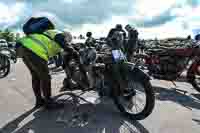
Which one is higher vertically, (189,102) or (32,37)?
(32,37)

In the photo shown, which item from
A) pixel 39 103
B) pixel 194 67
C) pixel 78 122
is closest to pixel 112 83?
pixel 78 122

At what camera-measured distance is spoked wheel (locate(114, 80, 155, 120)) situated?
12.4ft

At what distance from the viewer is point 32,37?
13.9 ft

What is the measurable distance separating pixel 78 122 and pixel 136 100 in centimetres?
102

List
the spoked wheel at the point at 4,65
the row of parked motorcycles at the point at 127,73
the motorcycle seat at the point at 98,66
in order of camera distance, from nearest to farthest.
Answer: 1. the row of parked motorcycles at the point at 127,73
2. the motorcycle seat at the point at 98,66
3. the spoked wheel at the point at 4,65

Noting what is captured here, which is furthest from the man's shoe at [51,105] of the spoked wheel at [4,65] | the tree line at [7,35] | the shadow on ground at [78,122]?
the tree line at [7,35]

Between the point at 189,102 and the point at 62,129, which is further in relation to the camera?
the point at 189,102

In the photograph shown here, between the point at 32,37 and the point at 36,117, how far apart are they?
1.37 m

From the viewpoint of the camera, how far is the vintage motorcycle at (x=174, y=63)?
5.83 m

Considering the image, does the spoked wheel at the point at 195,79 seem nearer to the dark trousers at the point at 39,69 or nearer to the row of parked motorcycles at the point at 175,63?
the row of parked motorcycles at the point at 175,63

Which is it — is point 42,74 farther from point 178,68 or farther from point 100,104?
point 178,68

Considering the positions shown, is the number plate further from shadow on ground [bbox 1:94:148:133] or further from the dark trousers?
the dark trousers

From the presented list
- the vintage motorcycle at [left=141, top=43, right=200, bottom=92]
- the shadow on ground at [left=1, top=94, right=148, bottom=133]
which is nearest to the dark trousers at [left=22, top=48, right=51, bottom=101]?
the shadow on ground at [left=1, top=94, right=148, bottom=133]

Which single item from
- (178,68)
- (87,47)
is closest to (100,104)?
(87,47)
